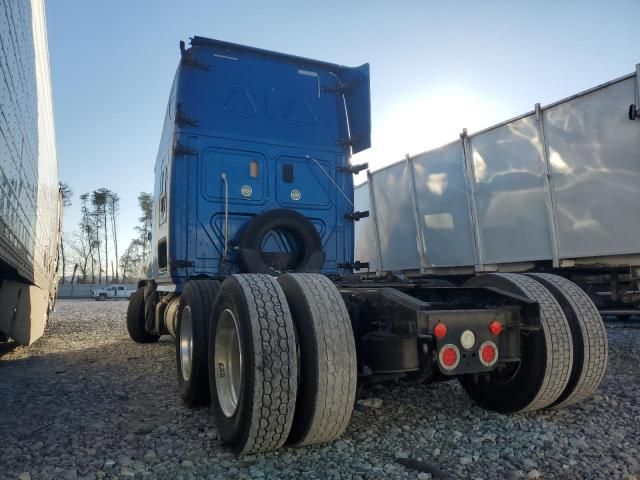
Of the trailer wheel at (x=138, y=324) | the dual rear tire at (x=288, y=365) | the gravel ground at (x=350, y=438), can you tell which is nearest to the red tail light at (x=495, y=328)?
the gravel ground at (x=350, y=438)

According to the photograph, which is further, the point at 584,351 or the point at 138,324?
the point at 138,324

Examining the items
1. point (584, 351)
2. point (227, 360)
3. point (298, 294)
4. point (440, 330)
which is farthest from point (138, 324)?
point (584, 351)

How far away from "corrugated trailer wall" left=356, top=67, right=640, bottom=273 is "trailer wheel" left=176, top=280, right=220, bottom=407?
4.25 m

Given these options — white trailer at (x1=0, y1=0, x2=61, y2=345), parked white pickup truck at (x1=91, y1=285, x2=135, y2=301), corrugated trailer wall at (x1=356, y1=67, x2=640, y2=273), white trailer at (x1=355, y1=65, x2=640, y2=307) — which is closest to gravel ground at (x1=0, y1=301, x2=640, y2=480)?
white trailer at (x1=0, y1=0, x2=61, y2=345)

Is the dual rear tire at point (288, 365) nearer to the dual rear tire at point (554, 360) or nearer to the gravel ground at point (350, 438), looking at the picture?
the gravel ground at point (350, 438)

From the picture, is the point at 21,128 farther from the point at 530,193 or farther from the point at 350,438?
the point at 530,193

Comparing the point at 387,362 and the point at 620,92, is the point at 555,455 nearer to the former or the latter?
the point at 387,362

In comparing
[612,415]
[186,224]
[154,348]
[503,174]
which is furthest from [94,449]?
[503,174]

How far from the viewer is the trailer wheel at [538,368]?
336cm

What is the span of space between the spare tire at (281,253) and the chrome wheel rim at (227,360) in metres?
1.66

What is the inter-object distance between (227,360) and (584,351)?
2.58 metres

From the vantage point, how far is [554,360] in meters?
3.35

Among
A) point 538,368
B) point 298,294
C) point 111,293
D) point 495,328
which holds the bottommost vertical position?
point 111,293

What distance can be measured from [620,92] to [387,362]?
15.2 feet
